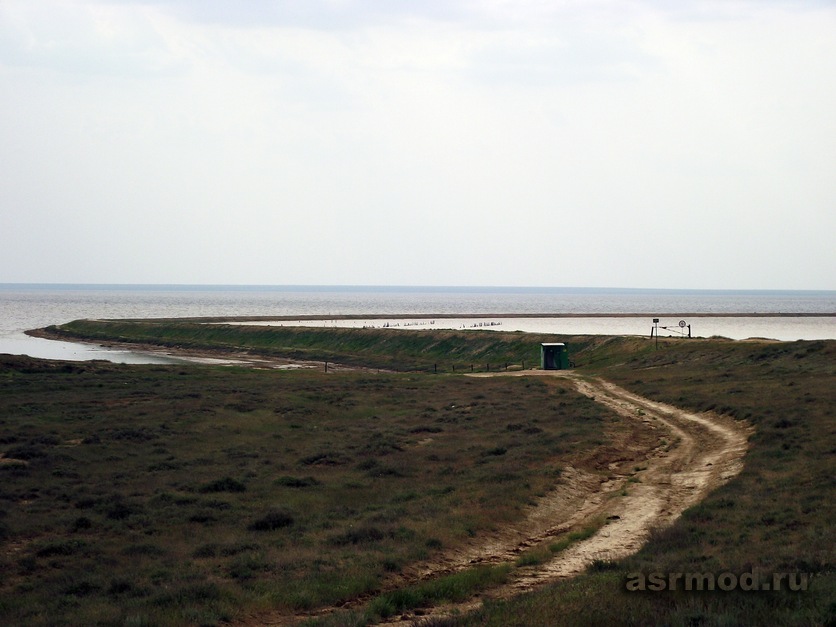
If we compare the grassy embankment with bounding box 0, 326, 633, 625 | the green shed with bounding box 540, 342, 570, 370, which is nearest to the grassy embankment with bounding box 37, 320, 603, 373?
the green shed with bounding box 540, 342, 570, 370

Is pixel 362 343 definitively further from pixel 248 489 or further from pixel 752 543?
pixel 752 543

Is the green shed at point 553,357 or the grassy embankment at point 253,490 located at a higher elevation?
the green shed at point 553,357

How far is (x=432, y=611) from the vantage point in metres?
12.6

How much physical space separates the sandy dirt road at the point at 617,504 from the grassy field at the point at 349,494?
1.68 feet

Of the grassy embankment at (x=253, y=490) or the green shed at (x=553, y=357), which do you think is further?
the green shed at (x=553, y=357)

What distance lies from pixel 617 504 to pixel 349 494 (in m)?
7.55

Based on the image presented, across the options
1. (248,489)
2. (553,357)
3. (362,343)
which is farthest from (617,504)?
(362,343)

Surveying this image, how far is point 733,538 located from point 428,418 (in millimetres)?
23674

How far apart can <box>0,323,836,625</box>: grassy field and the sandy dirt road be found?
0.51 metres

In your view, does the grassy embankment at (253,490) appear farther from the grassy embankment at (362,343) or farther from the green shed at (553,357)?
the grassy embankment at (362,343)

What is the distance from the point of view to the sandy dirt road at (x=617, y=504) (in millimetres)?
15000

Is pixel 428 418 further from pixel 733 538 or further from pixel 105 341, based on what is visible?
pixel 105 341

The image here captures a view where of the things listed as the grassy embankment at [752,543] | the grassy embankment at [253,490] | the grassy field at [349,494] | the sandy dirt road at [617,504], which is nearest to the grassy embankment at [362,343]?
the grassy field at [349,494]

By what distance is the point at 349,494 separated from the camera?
22672 mm
